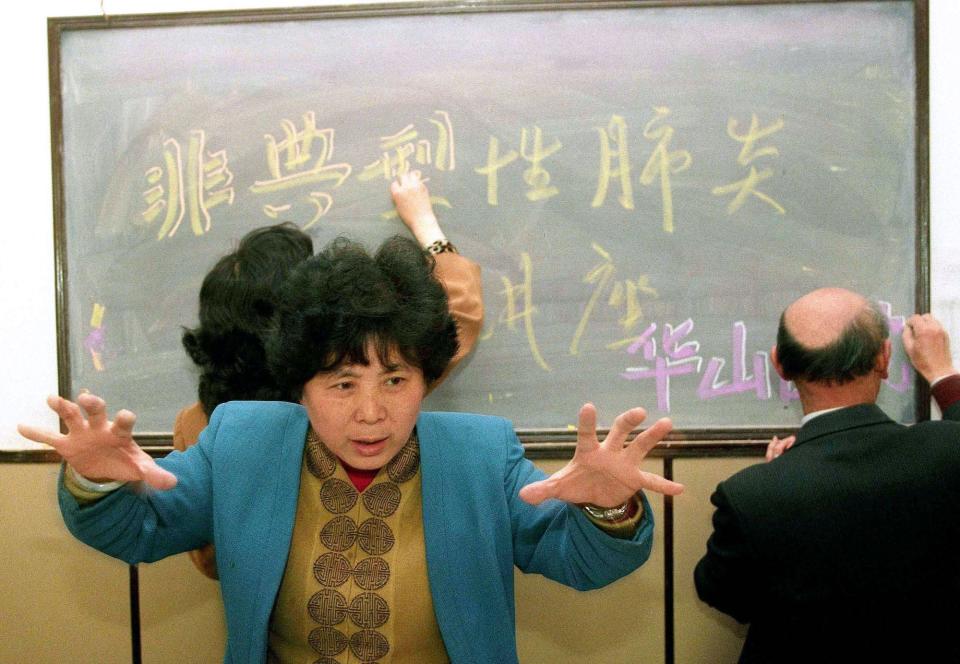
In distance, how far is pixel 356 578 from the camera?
1235 mm

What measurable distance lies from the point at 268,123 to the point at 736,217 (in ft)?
3.74

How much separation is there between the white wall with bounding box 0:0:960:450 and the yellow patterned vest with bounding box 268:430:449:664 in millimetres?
1137

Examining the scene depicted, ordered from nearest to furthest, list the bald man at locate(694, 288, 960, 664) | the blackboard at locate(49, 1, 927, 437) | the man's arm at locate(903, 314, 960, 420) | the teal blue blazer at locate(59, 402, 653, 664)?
the teal blue blazer at locate(59, 402, 653, 664), the bald man at locate(694, 288, 960, 664), the man's arm at locate(903, 314, 960, 420), the blackboard at locate(49, 1, 927, 437)

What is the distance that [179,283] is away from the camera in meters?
2.03

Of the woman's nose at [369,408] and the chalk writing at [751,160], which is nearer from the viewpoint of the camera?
the woman's nose at [369,408]

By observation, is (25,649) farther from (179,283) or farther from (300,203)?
(300,203)

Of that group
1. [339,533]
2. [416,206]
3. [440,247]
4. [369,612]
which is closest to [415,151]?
[416,206]

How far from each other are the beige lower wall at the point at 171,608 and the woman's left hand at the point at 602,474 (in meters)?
0.96

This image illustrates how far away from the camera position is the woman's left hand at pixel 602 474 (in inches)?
43.2

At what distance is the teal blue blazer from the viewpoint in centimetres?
121

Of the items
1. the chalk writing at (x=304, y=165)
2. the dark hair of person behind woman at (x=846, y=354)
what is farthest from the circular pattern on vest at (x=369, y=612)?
the chalk writing at (x=304, y=165)

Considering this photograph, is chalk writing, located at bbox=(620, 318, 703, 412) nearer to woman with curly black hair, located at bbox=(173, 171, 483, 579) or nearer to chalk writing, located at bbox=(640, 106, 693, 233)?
chalk writing, located at bbox=(640, 106, 693, 233)

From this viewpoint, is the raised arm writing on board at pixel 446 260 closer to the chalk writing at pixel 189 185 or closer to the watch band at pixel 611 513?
the chalk writing at pixel 189 185

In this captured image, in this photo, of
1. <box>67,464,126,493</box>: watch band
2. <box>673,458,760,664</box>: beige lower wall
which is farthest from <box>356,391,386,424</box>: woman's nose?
<box>673,458,760,664</box>: beige lower wall
